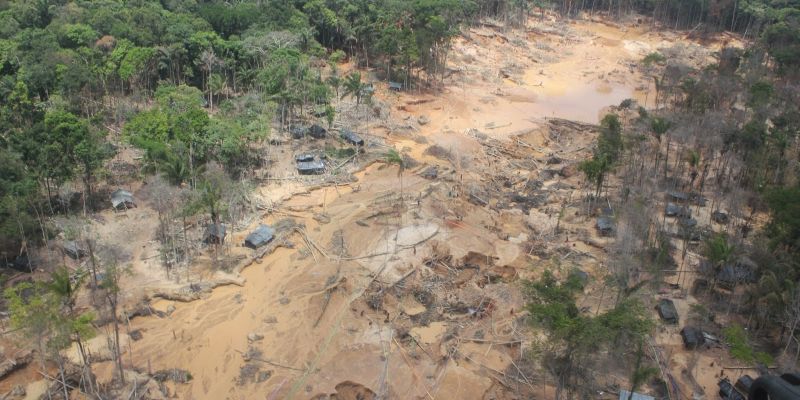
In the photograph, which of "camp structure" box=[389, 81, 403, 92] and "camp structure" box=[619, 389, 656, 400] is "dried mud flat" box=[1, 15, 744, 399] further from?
"camp structure" box=[389, 81, 403, 92]

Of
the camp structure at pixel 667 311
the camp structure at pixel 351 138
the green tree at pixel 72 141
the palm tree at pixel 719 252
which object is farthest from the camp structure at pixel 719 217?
the green tree at pixel 72 141

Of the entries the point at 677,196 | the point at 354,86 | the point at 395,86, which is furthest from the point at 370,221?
the point at 395,86

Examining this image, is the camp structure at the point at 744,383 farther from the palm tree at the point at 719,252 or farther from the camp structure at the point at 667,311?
the palm tree at the point at 719,252

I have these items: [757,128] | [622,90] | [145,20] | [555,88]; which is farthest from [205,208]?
[622,90]

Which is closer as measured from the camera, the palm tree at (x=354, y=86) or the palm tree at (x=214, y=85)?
the palm tree at (x=214, y=85)

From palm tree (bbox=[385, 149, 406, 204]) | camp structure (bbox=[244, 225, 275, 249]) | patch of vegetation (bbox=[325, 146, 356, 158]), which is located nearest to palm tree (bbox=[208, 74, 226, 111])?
patch of vegetation (bbox=[325, 146, 356, 158])

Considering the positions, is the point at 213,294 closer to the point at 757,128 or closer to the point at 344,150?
the point at 344,150
